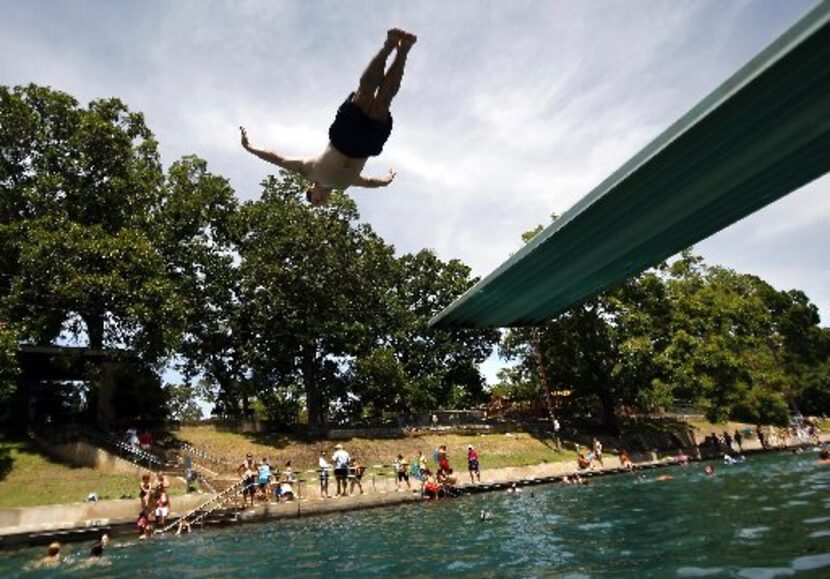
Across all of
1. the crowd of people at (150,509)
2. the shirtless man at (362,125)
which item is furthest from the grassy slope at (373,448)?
the shirtless man at (362,125)

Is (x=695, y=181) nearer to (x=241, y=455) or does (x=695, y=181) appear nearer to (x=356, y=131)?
(x=356, y=131)

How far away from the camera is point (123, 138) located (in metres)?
32.6

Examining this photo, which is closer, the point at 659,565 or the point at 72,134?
the point at 659,565

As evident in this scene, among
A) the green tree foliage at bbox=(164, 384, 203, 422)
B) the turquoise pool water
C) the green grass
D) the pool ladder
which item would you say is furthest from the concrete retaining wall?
the green tree foliage at bbox=(164, 384, 203, 422)

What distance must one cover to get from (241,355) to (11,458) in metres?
14.7

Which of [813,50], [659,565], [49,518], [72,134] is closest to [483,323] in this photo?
[659,565]

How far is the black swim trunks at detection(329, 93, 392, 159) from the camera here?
22.4 ft

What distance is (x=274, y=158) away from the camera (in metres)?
7.59

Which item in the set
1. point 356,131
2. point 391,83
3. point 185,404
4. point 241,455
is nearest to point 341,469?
point 241,455

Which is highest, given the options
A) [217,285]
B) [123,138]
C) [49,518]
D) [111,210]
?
[123,138]

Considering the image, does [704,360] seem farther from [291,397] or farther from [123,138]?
[123,138]

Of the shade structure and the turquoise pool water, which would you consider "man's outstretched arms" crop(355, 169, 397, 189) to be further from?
the turquoise pool water

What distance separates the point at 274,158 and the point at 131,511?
16.1 metres

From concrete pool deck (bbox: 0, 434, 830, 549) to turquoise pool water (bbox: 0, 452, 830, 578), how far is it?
0.97m
